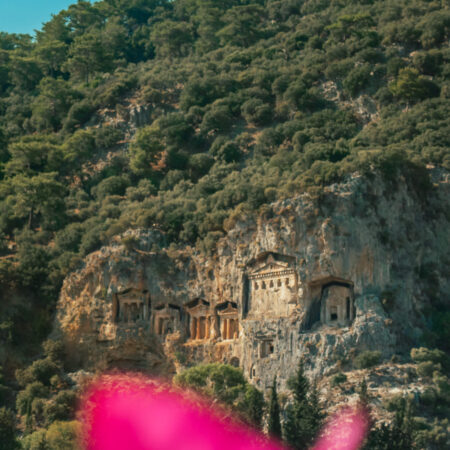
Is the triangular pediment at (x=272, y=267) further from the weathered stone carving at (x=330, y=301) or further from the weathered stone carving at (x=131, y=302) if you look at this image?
the weathered stone carving at (x=131, y=302)

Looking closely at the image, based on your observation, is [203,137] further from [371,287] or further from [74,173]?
[371,287]

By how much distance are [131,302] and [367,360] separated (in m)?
19.4

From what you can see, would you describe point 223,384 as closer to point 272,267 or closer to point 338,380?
point 338,380

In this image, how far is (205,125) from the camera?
89.1 meters

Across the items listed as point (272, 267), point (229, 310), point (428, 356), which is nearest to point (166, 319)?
point (229, 310)

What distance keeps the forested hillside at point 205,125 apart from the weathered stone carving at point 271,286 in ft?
12.3

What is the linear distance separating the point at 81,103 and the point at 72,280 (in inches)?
1454

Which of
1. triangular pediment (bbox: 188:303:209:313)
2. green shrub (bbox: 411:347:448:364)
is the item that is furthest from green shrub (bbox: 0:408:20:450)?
green shrub (bbox: 411:347:448:364)

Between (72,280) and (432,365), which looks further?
(72,280)

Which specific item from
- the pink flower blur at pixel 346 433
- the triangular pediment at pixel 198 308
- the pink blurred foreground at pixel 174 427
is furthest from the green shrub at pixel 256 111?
the pink flower blur at pixel 346 433

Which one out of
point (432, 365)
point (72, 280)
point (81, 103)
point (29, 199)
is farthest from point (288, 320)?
point (81, 103)

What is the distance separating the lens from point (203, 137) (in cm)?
8950

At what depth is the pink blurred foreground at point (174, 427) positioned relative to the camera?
47312mm

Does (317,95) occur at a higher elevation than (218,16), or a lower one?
lower
